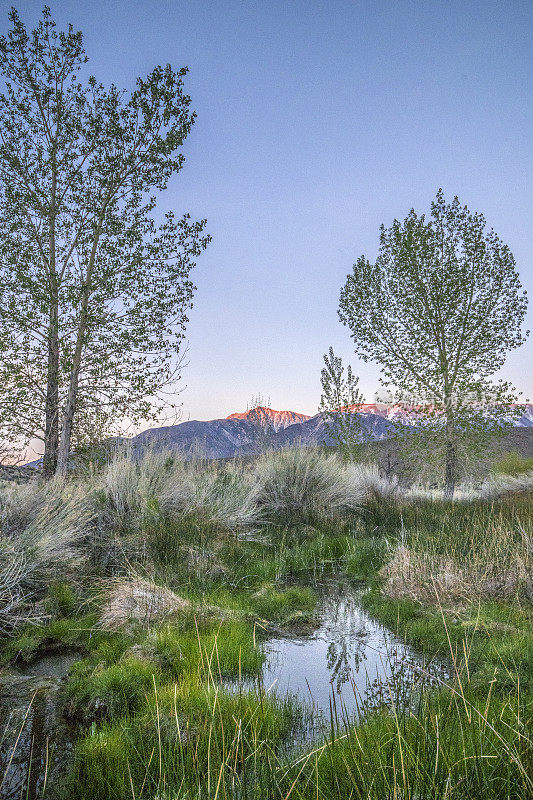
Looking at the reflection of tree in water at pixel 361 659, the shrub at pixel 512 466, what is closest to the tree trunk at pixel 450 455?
the reflection of tree in water at pixel 361 659

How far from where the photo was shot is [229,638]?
14.9 ft

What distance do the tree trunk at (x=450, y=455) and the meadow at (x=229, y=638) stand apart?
192 inches

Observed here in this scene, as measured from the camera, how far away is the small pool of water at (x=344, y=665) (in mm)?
3600

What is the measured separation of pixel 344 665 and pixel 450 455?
12.6 meters

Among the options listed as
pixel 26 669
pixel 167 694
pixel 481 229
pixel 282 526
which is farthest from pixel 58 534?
pixel 481 229

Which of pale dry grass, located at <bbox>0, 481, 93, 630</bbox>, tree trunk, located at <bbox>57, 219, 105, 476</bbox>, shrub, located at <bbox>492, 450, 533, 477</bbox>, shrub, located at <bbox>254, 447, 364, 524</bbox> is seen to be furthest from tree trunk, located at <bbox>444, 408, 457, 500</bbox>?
shrub, located at <bbox>492, 450, 533, 477</bbox>

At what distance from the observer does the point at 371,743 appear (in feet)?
8.28

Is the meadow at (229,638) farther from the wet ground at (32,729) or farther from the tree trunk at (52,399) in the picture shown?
the tree trunk at (52,399)

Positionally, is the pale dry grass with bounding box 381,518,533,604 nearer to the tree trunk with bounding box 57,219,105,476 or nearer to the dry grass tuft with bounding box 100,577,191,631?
the dry grass tuft with bounding box 100,577,191,631

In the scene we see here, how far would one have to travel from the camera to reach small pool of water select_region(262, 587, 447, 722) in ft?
11.8

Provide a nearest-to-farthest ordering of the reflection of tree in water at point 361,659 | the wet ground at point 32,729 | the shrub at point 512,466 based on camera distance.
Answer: the wet ground at point 32,729
the reflection of tree in water at point 361,659
the shrub at point 512,466

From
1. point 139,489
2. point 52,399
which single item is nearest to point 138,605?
point 139,489

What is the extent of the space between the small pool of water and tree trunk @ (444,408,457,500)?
10.7 metres

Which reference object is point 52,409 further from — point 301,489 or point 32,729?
point 32,729
